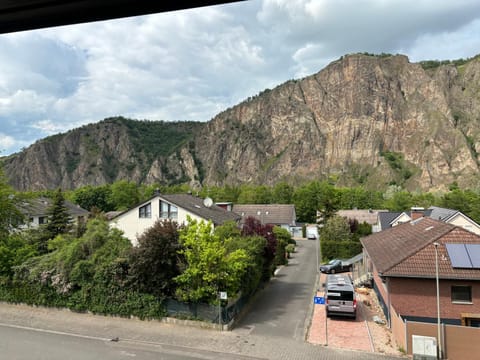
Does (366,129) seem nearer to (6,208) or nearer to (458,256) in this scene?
(458,256)

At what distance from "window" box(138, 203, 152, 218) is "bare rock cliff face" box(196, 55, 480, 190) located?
145 m

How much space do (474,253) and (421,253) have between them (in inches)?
93.3

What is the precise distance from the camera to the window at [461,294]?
53.2 feet

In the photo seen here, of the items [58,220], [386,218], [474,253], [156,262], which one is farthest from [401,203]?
[156,262]

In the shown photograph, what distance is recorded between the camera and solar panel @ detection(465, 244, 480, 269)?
53.0 feet

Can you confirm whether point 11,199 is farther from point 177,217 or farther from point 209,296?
point 209,296

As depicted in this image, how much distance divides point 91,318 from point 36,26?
20007mm

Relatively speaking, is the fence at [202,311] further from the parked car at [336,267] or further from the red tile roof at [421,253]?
the parked car at [336,267]

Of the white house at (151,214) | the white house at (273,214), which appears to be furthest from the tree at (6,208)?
the white house at (273,214)

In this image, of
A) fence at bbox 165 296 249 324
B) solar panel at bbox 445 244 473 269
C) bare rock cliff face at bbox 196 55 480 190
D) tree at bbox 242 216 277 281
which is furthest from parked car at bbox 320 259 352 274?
bare rock cliff face at bbox 196 55 480 190

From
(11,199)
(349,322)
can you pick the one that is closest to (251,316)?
(349,322)

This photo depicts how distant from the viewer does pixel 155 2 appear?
1.74m

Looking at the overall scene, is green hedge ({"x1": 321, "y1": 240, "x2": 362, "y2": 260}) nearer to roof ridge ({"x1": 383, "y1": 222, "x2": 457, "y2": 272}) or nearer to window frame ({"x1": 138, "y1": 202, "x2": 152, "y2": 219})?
roof ridge ({"x1": 383, "y1": 222, "x2": 457, "y2": 272})

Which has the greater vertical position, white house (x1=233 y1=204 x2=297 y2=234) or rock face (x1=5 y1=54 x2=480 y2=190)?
rock face (x1=5 y1=54 x2=480 y2=190)
